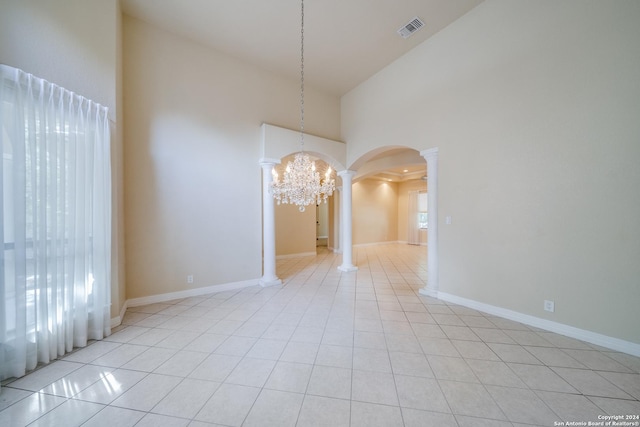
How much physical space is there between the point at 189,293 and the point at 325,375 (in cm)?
292

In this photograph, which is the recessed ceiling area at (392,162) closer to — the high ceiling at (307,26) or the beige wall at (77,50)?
the high ceiling at (307,26)

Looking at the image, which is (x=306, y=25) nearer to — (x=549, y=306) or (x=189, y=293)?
(x=189, y=293)

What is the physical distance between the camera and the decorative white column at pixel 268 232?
439 centimetres

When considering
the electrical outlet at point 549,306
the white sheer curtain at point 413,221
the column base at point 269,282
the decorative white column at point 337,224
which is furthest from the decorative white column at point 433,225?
the white sheer curtain at point 413,221

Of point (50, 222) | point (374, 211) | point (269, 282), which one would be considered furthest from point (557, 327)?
point (374, 211)

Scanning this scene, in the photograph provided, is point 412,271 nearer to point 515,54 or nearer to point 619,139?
point 619,139

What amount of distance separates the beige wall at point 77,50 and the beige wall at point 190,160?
1.06 ft

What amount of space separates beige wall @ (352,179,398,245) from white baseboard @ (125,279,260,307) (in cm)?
580

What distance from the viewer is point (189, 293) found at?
377 cm

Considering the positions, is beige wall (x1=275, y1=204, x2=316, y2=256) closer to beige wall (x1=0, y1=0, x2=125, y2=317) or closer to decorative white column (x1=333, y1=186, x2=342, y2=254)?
decorative white column (x1=333, y1=186, x2=342, y2=254)

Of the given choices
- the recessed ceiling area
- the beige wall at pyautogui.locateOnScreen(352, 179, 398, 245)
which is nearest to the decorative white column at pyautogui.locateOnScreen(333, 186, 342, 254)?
the beige wall at pyautogui.locateOnScreen(352, 179, 398, 245)

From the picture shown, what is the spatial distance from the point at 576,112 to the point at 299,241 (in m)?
6.68

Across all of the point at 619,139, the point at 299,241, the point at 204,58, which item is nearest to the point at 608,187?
the point at 619,139

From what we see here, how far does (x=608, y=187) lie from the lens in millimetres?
2295
